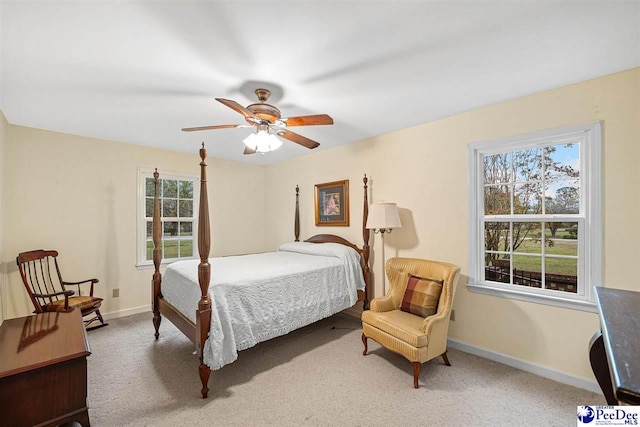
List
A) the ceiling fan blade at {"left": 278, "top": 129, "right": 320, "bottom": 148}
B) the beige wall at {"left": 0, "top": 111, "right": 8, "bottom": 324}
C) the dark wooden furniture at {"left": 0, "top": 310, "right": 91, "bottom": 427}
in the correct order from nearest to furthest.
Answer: the dark wooden furniture at {"left": 0, "top": 310, "right": 91, "bottom": 427}, the ceiling fan blade at {"left": 278, "top": 129, "right": 320, "bottom": 148}, the beige wall at {"left": 0, "top": 111, "right": 8, "bottom": 324}

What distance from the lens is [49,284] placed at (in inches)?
127

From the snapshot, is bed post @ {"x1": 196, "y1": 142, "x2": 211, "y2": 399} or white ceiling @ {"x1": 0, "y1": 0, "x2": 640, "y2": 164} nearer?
white ceiling @ {"x1": 0, "y1": 0, "x2": 640, "y2": 164}

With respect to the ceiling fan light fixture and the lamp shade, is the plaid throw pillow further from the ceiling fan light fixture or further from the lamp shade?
the ceiling fan light fixture

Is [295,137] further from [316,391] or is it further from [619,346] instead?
[619,346]

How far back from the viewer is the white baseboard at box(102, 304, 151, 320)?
3.64 m

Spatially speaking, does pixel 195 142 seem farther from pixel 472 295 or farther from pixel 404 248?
pixel 472 295

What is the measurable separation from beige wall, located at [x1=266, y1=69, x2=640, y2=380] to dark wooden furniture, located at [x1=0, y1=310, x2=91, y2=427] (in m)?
2.96

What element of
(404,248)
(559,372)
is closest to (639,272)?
(559,372)

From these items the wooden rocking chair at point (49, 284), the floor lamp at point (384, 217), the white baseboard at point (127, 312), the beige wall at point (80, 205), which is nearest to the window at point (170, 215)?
the beige wall at point (80, 205)

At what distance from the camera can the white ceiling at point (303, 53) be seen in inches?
55.5

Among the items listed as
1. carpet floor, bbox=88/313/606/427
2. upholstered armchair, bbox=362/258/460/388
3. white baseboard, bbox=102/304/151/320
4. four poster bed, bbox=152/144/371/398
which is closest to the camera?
carpet floor, bbox=88/313/606/427

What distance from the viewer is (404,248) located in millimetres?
3289

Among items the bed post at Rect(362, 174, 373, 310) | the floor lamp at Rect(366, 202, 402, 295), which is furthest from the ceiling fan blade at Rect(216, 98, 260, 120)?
the bed post at Rect(362, 174, 373, 310)

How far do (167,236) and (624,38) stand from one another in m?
5.23
